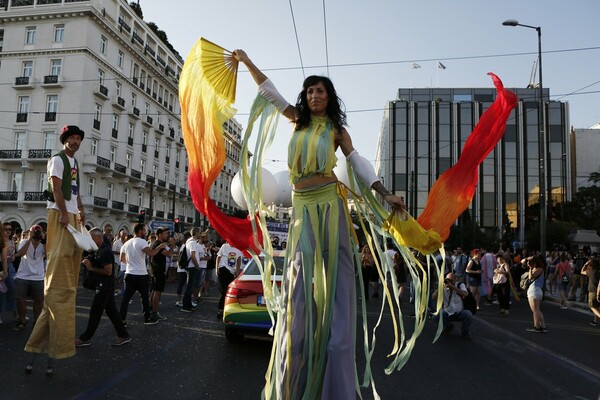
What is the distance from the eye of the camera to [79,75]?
41031mm

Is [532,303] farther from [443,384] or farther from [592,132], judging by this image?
[592,132]

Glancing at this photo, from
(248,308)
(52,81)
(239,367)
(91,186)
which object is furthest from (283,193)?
(52,81)

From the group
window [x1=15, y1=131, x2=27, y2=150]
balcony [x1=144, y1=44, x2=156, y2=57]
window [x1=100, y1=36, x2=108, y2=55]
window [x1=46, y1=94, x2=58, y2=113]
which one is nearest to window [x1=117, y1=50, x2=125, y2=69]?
window [x1=100, y1=36, x2=108, y2=55]

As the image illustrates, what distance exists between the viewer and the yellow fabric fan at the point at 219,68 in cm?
354

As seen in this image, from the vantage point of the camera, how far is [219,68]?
357 centimetres

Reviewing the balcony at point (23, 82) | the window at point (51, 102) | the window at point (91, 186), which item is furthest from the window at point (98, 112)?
the balcony at point (23, 82)

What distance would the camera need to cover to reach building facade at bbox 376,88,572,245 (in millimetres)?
55688

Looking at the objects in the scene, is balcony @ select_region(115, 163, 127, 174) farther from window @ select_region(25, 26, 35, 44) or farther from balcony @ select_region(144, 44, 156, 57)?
balcony @ select_region(144, 44, 156, 57)

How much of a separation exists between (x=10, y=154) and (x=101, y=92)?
29.0 ft

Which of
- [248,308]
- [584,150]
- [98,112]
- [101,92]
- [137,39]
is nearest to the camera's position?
[248,308]

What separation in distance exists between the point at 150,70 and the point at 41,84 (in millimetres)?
13240

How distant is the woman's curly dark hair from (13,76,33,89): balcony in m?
45.0

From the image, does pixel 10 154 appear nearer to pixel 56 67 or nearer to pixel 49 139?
pixel 49 139

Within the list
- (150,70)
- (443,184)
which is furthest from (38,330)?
(150,70)
